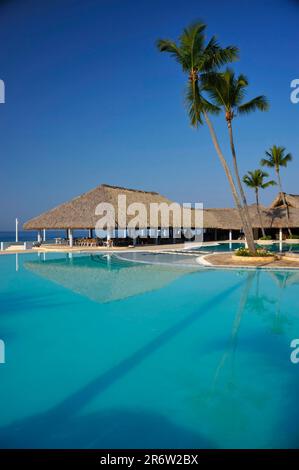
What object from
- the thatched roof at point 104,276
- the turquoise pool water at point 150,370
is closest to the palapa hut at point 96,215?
the thatched roof at point 104,276

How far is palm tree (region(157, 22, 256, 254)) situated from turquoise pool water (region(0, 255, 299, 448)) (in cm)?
689

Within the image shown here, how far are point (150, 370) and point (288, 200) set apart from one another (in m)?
30.3

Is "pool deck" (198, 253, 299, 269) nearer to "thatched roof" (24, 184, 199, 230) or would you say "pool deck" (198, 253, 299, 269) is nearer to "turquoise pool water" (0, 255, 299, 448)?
"turquoise pool water" (0, 255, 299, 448)

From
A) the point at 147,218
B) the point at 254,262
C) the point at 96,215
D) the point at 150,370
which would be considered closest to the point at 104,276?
the point at 254,262

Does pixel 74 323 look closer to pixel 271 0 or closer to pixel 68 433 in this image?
pixel 68 433

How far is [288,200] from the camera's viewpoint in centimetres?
3139

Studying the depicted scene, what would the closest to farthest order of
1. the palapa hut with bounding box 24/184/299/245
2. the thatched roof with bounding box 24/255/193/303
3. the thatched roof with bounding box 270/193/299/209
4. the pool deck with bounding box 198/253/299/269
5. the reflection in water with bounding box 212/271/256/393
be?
the reflection in water with bounding box 212/271/256/393, the thatched roof with bounding box 24/255/193/303, the pool deck with bounding box 198/253/299/269, the palapa hut with bounding box 24/184/299/245, the thatched roof with bounding box 270/193/299/209

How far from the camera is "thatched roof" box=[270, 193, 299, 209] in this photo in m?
30.9

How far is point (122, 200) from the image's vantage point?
23141 millimetres

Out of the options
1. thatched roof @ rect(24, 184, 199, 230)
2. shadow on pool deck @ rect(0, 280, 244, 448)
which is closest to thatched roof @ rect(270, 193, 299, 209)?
thatched roof @ rect(24, 184, 199, 230)

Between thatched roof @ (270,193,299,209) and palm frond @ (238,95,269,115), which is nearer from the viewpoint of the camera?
palm frond @ (238,95,269,115)

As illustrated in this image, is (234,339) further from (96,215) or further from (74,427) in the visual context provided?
(96,215)

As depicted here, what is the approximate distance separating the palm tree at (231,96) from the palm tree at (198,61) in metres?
0.31

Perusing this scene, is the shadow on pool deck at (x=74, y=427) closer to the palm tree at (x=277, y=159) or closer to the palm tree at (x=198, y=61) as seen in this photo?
the palm tree at (x=198, y=61)
